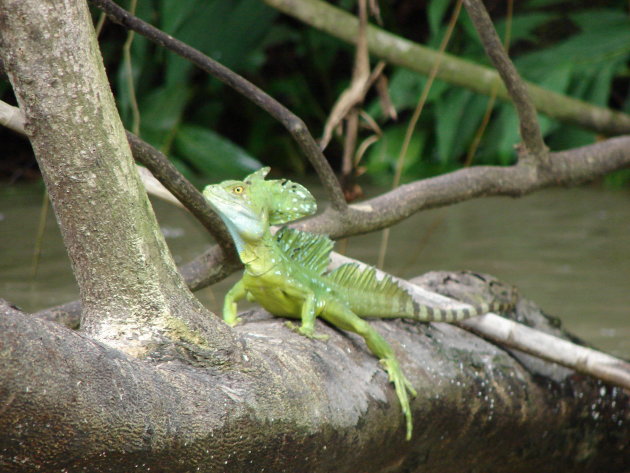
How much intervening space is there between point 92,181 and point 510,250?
13.7 feet

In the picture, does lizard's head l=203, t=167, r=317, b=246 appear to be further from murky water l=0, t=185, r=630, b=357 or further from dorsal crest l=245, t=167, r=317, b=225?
murky water l=0, t=185, r=630, b=357

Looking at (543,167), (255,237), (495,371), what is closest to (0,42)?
(255,237)

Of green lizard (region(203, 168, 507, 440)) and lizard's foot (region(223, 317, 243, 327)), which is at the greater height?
green lizard (region(203, 168, 507, 440))

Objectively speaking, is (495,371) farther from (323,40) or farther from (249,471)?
(323,40)

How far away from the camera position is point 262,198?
78.1 inches

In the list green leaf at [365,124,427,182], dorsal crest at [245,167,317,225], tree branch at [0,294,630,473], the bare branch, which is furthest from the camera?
green leaf at [365,124,427,182]

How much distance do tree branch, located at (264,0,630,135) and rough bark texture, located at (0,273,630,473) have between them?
2377mm

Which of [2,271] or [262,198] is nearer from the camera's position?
[262,198]

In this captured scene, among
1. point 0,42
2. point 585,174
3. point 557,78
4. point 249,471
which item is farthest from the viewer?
point 557,78

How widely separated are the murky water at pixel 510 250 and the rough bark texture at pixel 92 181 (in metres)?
2.13

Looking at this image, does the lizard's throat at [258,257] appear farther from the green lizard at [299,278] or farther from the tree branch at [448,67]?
the tree branch at [448,67]

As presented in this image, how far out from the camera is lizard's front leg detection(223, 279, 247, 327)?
6.91ft

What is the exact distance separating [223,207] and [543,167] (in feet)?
4.75

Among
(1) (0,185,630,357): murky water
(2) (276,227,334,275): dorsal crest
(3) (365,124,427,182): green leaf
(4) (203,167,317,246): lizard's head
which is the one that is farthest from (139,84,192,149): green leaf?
(4) (203,167,317,246): lizard's head
